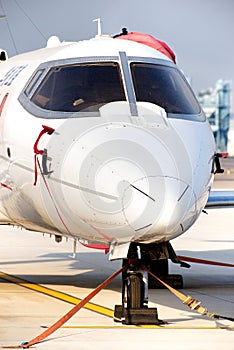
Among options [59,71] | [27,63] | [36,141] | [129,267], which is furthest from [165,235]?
[27,63]

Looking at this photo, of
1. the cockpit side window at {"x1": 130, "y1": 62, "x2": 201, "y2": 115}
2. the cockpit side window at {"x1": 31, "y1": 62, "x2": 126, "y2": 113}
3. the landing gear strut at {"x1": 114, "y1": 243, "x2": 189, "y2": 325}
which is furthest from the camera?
the cockpit side window at {"x1": 130, "y1": 62, "x2": 201, "y2": 115}

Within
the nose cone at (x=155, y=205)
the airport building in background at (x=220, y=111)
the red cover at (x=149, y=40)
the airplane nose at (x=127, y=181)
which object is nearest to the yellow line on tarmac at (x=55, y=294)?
the airplane nose at (x=127, y=181)

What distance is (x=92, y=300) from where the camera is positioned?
14508mm

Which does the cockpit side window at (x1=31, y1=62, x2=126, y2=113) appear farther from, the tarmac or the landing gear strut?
the tarmac

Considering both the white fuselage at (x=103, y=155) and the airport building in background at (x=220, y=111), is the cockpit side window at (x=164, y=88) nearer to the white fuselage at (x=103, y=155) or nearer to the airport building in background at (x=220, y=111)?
the white fuselage at (x=103, y=155)

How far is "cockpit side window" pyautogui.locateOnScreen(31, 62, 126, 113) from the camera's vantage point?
12.5 m

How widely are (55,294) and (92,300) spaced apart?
82 cm

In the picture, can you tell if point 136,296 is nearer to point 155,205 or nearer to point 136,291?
point 136,291

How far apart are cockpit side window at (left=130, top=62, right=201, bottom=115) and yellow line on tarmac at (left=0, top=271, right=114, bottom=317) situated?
2.66m

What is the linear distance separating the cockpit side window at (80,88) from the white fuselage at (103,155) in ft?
0.06

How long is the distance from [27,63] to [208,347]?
16.9ft

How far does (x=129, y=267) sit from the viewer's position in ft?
40.8

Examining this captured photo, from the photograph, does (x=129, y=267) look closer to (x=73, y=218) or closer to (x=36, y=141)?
(x=73, y=218)

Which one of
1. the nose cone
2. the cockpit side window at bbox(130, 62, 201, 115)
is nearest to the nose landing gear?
the nose cone
